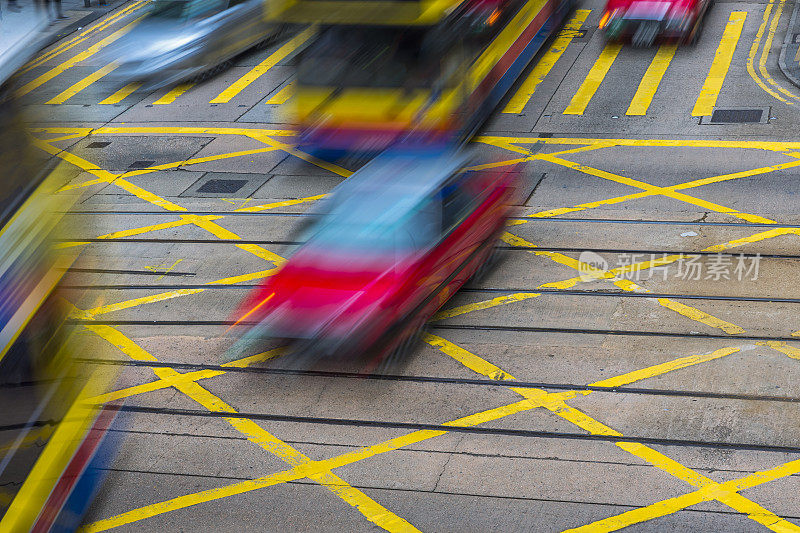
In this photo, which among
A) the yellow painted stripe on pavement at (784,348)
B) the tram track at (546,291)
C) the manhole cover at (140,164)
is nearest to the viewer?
the yellow painted stripe on pavement at (784,348)

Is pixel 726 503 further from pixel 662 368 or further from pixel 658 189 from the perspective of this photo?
pixel 658 189

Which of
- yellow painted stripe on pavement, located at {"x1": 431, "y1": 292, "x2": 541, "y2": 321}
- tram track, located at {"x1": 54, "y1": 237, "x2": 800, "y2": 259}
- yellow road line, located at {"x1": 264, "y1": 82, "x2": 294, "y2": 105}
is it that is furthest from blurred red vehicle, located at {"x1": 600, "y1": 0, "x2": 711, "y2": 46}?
yellow painted stripe on pavement, located at {"x1": 431, "y1": 292, "x2": 541, "y2": 321}

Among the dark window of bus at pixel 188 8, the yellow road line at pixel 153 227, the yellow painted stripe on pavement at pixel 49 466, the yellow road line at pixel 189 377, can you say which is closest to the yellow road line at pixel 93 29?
the dark window of bus at pixel 188 8

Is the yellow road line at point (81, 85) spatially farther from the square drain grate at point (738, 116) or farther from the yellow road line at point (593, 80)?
the square drain grate at point (738, 116)

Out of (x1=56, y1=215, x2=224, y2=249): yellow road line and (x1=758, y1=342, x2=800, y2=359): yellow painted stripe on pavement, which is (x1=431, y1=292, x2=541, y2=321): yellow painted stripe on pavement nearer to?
(x1=758, y1=342, x2=800, y2=359): yellow painted stripe on pavement

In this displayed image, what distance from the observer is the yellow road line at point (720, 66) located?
1681cm

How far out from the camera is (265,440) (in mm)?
9141

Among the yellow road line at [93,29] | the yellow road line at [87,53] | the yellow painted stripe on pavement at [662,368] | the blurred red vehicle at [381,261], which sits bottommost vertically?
the yellow road line at [93,29]

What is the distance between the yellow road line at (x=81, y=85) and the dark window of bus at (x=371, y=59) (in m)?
7.18

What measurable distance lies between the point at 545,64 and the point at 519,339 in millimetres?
10180

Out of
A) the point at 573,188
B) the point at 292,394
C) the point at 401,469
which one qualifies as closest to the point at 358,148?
the point at 573,188

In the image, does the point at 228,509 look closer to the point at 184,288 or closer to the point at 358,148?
the point at 184,288

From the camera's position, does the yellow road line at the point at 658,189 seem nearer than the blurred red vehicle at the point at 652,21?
Yes

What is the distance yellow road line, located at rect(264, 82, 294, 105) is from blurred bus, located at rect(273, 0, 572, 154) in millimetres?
3149
